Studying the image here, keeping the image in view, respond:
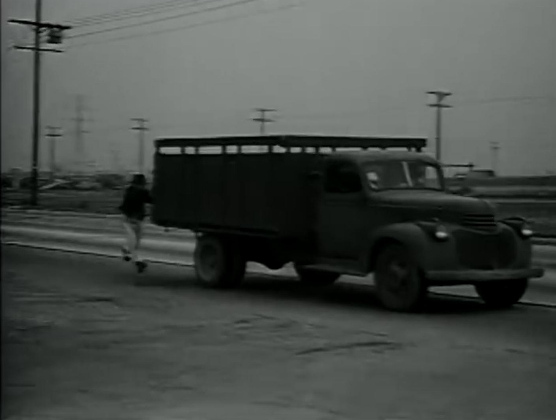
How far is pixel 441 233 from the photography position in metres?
12.2

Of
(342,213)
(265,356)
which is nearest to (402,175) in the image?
(342,213)

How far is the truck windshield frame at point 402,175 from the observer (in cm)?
1340

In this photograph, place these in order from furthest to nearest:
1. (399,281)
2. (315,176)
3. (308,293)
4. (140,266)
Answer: (140,266)
(308,293)
(315,176)
(399,281)

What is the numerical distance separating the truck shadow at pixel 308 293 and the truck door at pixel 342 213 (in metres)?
0.66

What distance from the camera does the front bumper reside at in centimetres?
1202

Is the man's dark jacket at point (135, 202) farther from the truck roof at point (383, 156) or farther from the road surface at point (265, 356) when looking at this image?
the truck roof at point (383, 156)

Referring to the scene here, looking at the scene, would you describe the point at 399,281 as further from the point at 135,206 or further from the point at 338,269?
the point at 135,206

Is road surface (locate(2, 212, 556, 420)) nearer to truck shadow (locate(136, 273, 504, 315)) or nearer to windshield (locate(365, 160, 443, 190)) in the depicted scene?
truck shadow (locate(136, 273, 504, 315))

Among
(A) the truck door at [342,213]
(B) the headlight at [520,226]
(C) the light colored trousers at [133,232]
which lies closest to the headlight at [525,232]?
(B) the headlight at [520,226]

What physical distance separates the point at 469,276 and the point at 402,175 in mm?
1995

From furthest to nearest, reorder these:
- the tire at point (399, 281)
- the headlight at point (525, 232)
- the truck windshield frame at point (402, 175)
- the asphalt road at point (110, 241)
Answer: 1. the asphalt road at point (110, 241)
2. the truck windshield frame at point (402, 175)
3. the headlight at point (525, 232)
4. the tire at point (399, 281)

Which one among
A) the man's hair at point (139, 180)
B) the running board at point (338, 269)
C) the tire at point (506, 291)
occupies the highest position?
the man's hair at point (139, 180)

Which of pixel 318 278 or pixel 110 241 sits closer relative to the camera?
pixel 318 278

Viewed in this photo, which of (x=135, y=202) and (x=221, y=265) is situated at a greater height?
(x=135, y=202)
